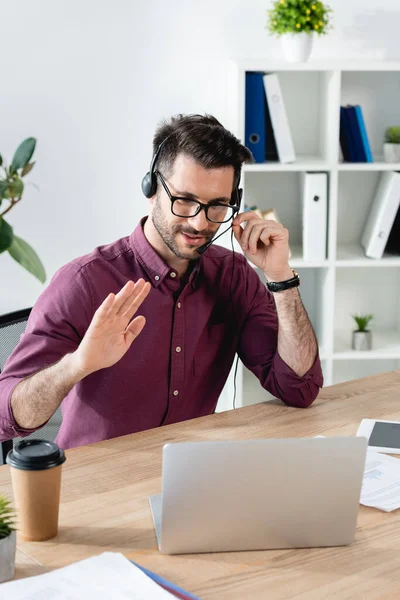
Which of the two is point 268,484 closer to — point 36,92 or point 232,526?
point 232,526

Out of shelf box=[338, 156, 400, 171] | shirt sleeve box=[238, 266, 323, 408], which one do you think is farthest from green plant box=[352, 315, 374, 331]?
shirt sleeve box=[238, 266, 323, 408]

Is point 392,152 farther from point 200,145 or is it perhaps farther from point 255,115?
point 200,145

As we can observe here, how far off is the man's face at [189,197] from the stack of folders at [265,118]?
1.12 meters

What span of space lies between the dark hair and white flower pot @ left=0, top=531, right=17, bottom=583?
100cm

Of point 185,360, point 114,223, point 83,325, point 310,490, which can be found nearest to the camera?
point 310,490

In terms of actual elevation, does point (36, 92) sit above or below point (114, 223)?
above

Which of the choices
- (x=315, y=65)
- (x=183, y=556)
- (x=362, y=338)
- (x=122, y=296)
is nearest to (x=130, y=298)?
(x=122, y=296)

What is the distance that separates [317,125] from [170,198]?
61.1 inches

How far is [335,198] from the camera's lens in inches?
119

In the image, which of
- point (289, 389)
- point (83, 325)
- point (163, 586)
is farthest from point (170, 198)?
point (163, 586)

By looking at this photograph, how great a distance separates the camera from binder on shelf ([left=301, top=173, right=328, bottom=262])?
3.02 meters

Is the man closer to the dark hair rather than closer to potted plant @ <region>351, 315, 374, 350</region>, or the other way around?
the dark hair

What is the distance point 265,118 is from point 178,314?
129 centimetres

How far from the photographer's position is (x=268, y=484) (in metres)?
1.19
